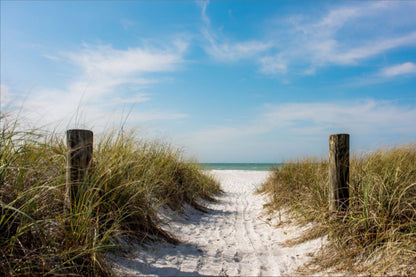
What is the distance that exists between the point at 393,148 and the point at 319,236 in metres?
3.48

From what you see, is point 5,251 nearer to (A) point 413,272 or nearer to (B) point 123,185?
(B) point 123,185

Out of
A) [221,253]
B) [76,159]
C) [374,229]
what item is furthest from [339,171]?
[76,159]

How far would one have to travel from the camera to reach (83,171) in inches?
123

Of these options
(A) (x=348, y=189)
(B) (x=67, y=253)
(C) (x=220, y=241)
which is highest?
(A) (x=348, y=189)

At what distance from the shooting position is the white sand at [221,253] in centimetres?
337

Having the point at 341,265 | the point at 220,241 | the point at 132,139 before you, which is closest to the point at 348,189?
the point at 341,265

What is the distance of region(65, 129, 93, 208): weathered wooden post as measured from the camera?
304 centimetres

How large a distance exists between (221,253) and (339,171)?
6.79 feet

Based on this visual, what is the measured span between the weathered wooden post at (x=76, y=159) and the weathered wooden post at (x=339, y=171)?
3.31 metres

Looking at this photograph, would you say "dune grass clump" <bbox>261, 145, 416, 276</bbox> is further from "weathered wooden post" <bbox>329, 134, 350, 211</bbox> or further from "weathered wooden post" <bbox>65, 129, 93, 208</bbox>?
"weathered wooden post" <bbox>65, 129, 93, 208</bbox>

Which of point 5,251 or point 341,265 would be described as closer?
point 5,251

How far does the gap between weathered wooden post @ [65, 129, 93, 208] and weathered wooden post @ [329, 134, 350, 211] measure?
10.9 feet

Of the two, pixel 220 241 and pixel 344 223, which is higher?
pixel 344 223

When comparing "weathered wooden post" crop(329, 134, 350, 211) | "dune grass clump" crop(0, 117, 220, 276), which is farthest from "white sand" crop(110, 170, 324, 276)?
"weathered wooden post" crop(329, 134, 350, 211)
